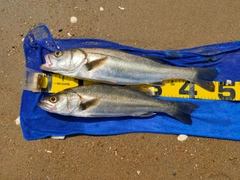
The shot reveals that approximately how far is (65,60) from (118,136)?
143 cm

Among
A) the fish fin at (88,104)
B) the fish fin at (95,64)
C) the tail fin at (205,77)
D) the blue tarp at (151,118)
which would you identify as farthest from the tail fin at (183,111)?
the fish fin at (95,64)

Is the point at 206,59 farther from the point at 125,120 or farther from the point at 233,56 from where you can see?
the point at 125,120

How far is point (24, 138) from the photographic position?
412 cm

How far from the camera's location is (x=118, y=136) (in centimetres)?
416

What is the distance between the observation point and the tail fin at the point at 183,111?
3.88 metres

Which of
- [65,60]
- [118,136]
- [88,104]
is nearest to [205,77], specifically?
[118,136]

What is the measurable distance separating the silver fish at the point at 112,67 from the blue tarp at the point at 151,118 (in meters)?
0.29

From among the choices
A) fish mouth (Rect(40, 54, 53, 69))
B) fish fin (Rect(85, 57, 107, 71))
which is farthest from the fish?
fish mouth (Rect(40, 54, 53, 69))

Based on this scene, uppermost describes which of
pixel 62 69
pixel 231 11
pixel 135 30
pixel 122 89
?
pixel 231 11

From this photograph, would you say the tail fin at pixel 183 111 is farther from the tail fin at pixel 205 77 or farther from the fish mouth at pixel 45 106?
the fish mouth at pixel 45 106

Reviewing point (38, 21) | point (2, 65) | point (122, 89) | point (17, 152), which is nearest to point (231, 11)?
point (122, 89)

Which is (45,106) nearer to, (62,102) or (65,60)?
(62,102)

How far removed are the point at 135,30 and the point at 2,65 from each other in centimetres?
217

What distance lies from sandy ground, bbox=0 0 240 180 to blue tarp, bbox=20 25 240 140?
148mm
